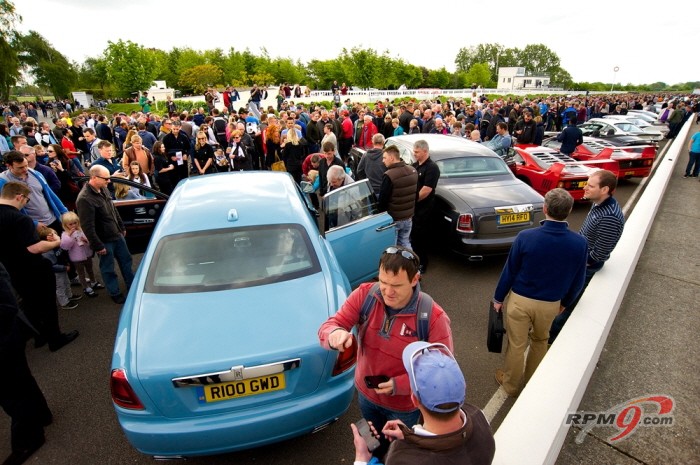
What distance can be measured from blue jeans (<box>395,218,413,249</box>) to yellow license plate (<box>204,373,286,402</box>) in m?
3.01

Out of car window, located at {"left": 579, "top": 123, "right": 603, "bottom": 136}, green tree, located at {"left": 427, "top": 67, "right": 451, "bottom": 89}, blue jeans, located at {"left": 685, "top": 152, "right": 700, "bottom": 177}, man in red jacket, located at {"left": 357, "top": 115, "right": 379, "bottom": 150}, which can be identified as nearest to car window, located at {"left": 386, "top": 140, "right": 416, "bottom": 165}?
man in red jacket, located at {"left": 357, "top": 115, "right": 379, "bottom": 150}

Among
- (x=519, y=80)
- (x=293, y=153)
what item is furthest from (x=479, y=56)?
(x=293, y=153)

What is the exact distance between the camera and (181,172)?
8.46m

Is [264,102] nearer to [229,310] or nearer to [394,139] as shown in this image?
[394,139]

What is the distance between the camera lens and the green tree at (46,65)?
6312 centimetres

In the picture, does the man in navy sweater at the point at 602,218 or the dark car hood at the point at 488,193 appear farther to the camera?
the dark car hood at the point at 488,193

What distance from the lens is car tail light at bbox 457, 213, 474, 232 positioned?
524 centimetres

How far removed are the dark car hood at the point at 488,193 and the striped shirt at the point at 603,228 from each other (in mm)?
1779

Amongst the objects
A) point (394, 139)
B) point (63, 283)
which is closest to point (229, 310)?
point (63, 283)

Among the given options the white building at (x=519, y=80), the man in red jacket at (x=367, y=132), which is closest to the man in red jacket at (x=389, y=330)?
the man in red jacket at (x=367, y=132)

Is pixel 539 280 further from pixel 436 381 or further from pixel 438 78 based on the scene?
pixel 438 78

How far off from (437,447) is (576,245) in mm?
2232

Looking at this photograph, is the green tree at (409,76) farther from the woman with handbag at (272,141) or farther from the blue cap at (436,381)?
the blue cap at (436,381)

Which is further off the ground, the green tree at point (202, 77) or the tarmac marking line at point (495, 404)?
the green tree at point (202, 77)
